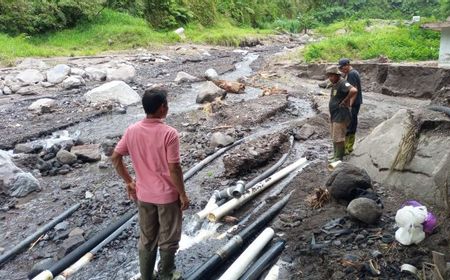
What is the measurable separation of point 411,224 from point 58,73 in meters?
15.6

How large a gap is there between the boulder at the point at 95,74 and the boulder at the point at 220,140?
9729 millimetres

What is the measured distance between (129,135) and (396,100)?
1263cm

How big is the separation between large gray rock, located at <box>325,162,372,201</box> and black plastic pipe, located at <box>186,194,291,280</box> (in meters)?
0.92

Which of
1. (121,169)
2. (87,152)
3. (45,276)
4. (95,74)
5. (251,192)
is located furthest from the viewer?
(95,74)

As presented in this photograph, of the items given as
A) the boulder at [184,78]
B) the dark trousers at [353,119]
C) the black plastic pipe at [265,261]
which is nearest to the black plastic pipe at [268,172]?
the dark trousers at [353,119]

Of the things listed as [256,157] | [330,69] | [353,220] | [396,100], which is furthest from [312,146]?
[396,100]

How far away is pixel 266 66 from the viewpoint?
22359 millimetres

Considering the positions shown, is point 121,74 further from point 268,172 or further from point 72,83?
point 268,172

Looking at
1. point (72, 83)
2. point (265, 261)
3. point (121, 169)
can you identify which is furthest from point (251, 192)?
point (72, 83)

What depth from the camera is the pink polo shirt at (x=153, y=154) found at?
4027mm

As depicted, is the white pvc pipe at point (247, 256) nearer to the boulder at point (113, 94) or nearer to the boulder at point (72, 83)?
the boulder at point (113, 94)

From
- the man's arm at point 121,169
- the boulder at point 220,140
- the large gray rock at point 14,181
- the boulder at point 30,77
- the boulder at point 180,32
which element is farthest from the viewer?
the boulder at point 180,32

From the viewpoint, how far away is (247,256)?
200 inches

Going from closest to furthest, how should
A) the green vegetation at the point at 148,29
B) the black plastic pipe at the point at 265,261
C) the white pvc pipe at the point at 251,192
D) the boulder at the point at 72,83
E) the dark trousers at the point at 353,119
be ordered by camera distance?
the black plastic pipe at the point at 265,261
the white pvc pipe at the point at 251,192
the dark trousers at the point at 353,119
the boulder at the point at 72,83
the green vegetation at the point at 148,29
